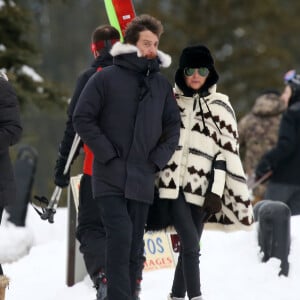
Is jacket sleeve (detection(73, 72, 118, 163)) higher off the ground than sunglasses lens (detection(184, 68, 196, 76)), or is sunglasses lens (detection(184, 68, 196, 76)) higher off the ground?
sunglasses lens (detection(184, 68, 196, 76))

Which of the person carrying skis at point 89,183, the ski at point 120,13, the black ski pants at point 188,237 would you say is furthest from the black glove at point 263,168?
the black ski pants at point 188,237

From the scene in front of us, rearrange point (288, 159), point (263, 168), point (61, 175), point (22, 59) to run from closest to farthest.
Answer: point (61, 175), point (288, 159), point (263, 168), point (22, 59)

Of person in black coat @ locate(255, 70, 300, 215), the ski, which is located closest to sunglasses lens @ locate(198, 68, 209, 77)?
the ski

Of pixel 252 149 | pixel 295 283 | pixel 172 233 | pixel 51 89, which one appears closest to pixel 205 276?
pixel 295 283

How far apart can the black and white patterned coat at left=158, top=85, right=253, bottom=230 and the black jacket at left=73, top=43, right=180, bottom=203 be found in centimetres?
25

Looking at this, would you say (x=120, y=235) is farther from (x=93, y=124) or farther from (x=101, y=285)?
(x=101, y=285)

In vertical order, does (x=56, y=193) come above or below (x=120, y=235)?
above

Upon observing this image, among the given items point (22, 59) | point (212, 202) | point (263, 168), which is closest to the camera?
point (212, 202)

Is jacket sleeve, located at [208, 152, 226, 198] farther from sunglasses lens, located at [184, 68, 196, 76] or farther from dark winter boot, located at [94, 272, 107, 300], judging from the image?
dark winter boot, located at [94, 272, 107, 300]

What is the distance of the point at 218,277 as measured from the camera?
7.56 meters

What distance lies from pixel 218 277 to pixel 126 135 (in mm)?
2140

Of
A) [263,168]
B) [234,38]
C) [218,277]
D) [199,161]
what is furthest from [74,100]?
[234,38]

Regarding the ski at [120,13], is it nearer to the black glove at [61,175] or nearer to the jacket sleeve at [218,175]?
the black glove at [61,175]

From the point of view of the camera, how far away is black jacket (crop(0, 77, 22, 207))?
6125 mm
